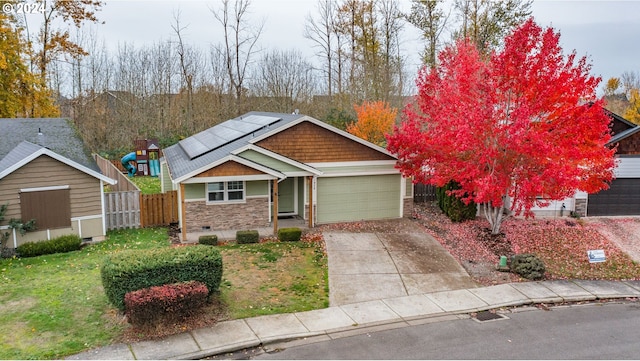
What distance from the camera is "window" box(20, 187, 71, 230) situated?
50.3 feet

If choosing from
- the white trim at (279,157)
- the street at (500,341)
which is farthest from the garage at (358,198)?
the street at (500,341)

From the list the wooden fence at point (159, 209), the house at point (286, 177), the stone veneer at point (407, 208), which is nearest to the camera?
the house at point (286, 177)

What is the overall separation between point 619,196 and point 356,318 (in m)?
15.5

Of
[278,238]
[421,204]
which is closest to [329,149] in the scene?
[278,238]

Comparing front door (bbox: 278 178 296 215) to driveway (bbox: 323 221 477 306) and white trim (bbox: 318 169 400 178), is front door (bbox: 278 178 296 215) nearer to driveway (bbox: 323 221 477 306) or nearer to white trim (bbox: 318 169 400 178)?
white trim (bbox: 318 169 400 178)

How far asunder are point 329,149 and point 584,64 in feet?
30.4

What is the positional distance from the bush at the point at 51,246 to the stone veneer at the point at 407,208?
12.6m

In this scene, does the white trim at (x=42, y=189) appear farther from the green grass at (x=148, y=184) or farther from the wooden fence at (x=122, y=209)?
the green grass at (x=148, y=184)

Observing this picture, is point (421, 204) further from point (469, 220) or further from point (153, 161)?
point (153, 161)

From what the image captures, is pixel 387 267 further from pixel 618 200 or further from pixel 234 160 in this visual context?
pixel 618 200

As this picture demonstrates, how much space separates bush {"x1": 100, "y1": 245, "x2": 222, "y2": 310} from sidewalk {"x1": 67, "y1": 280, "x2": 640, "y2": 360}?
117cm

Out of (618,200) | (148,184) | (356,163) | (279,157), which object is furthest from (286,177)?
(618,200)

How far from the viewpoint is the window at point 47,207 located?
15328 mm

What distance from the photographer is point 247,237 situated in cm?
1658
